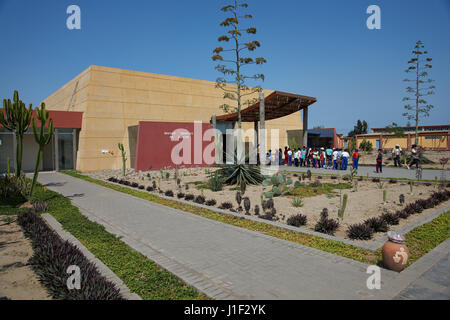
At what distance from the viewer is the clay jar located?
4375 mm

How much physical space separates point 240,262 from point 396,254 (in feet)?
8.23

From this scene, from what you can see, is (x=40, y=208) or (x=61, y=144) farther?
(x=61, y=144)

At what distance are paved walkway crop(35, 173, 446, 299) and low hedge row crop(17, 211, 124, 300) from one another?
111cm

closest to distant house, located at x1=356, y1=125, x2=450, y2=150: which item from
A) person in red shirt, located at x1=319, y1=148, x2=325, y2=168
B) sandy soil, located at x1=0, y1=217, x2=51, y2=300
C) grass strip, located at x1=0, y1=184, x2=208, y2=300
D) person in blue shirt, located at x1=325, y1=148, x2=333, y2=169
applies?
person in blue shirt, located at x1=325, y1=148, x2=333, y2=169

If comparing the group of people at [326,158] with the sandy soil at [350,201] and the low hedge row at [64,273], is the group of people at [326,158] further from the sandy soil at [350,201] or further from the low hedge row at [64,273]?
the low hedge row at [64,273]

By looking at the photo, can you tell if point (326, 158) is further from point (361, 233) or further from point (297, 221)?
point (361, 233)

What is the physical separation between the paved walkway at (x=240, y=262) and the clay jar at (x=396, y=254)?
155 millimetres

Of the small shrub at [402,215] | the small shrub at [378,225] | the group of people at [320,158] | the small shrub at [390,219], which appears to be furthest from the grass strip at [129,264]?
the group of people at [320,158]

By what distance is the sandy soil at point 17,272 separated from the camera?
3974 millimetres

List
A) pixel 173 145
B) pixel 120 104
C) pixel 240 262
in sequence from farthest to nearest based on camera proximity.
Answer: pixel 120 104
pixel 173 145
pixel 240 262

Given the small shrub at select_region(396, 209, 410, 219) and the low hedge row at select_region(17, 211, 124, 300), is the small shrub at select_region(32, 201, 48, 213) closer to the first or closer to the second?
the low hedge row at select_region(17, 211, 124, 300)

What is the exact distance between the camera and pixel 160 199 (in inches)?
431

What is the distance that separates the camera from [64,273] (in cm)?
408

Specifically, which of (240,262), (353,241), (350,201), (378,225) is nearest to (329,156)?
(350,201)
